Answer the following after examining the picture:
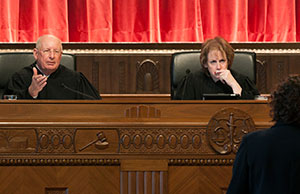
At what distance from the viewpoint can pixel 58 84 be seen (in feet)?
14.0

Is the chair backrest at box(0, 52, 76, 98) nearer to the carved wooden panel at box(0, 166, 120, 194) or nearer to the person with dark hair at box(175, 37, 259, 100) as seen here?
the person with dark hair at box(175, 37, 259, 100)

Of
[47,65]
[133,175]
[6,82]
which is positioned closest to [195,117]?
[133,175]

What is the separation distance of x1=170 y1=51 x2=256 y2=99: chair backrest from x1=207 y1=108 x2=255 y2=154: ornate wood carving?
60.7 inches

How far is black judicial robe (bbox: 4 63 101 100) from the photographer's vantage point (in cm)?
416

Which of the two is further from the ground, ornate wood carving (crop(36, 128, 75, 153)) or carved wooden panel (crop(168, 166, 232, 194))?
ornate wood carving (crop(36, 128, 75, 153))

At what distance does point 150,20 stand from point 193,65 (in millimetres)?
1354

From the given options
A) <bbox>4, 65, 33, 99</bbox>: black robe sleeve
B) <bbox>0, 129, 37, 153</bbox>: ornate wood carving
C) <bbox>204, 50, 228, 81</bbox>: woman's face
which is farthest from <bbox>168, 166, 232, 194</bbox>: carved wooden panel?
<bbox>4, 65, 33, 99</bbox>: black robe sleeve

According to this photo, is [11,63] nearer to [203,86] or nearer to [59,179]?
[203,86]

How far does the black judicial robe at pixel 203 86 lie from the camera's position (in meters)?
4.07

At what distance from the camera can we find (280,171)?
1793 mm

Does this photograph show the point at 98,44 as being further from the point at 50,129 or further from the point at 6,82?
the point at 50,129

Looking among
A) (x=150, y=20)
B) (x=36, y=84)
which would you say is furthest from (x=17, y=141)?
(x=150, y=20)

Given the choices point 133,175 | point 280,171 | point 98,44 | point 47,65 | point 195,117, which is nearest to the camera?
point 280,171

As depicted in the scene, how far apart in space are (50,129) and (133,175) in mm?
450
